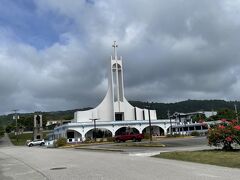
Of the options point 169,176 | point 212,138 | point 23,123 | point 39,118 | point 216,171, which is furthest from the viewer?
point 23,123

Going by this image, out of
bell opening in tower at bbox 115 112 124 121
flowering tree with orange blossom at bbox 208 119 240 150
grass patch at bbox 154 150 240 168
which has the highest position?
bell opening in tower at bbox 115 112 124 121

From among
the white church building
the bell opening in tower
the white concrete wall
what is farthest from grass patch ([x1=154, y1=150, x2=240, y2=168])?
the white concrete wall

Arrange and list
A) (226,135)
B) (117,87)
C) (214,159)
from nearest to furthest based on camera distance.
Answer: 1. (214,159)
2. (226,135)
3. (117,87)

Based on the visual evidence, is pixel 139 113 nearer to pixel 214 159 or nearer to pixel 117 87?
pixel 117 87

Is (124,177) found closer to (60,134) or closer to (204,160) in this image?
(204,160)

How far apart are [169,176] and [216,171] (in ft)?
6.84

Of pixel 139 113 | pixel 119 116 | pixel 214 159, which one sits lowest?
pixel 214 159

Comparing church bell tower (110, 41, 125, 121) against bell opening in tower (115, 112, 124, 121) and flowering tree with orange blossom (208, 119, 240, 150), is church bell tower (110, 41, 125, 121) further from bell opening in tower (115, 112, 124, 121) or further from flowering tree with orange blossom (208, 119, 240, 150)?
flowering tree with orange blossom (208, 119, 240, 150)

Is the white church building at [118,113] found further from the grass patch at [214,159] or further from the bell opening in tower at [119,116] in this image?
the grass patch at [214,159]

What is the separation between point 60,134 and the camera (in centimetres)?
9031

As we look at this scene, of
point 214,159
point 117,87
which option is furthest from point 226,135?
point 117,87

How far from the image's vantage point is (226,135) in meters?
21.3

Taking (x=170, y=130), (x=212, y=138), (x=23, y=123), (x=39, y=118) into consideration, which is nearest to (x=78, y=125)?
(x=170, y=130)

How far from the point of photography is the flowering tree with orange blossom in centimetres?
2117
